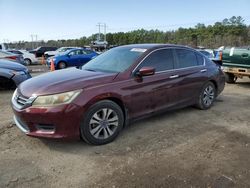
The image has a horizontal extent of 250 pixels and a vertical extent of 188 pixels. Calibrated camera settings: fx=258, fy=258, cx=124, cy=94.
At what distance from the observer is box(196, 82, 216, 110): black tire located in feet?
19.1

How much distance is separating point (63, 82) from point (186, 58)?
2831 millimetres

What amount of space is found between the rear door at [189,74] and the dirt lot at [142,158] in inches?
23.5

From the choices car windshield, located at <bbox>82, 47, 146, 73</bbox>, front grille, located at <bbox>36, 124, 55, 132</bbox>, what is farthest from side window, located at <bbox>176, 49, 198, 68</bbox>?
front grille, located at <bbox>36, 124, 55, 132</bbox>

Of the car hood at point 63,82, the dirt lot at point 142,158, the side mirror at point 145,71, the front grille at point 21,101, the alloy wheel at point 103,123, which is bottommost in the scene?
the dirt lot at point 142,158

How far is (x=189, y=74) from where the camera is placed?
538 centimetres

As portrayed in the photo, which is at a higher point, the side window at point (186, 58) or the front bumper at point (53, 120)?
the side window at point (186, 58)

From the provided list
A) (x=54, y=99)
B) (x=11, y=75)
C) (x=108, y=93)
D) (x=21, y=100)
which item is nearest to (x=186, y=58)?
(x=108, y=93)

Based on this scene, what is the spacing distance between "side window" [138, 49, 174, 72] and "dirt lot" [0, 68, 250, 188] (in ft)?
3.58

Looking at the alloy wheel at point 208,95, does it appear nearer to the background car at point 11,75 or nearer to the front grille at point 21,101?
the front grille at point 21,101

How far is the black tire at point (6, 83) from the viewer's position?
773cm

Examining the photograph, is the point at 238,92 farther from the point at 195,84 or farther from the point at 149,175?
the point at 149,175

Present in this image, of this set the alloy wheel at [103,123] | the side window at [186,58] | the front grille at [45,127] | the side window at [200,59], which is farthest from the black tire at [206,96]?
the front grille at [45,127]

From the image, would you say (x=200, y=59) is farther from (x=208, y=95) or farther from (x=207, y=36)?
(x=207, y=36)

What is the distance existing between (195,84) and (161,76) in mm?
1145
